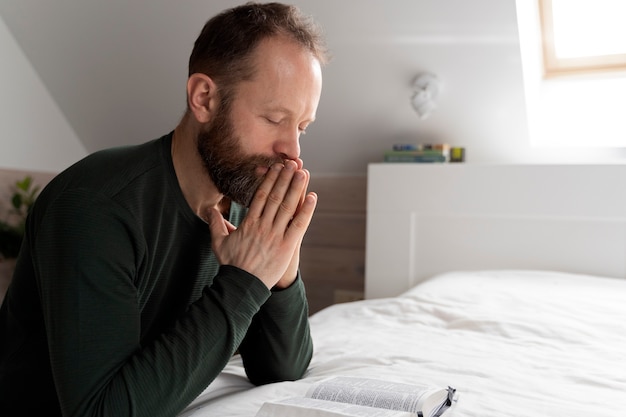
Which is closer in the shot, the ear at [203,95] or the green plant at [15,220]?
the ear at [203,95]

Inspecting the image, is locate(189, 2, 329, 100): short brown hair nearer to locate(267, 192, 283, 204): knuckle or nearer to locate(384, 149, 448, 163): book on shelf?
locate(267, 192, 283, 204): knuckle

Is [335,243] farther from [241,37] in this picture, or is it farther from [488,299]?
[241,37]

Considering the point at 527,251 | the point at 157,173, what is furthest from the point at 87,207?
the point at 527,251

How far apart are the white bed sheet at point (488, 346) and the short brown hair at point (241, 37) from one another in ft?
1.77

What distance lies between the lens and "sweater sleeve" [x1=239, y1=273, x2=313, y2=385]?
1.19 meters

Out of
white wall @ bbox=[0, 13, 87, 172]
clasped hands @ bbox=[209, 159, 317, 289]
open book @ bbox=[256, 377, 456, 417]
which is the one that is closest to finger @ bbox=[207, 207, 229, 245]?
clasped hands @ bbox=[209, 159, 317, 289]

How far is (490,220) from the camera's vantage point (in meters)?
2.47

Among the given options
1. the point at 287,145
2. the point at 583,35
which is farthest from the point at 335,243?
the point at 287,145

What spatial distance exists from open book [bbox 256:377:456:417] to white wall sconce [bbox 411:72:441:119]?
1.62 meters

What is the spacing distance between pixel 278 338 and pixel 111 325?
39 centimetres

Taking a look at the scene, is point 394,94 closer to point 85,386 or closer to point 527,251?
point 527,251

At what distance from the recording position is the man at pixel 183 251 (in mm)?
877

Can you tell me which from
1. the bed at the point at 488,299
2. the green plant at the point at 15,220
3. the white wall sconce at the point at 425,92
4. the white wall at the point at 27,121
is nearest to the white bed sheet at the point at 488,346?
the bed at the point at 488,299

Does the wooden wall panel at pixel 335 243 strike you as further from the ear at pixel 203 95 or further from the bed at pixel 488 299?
the ear at pixel 203 95
